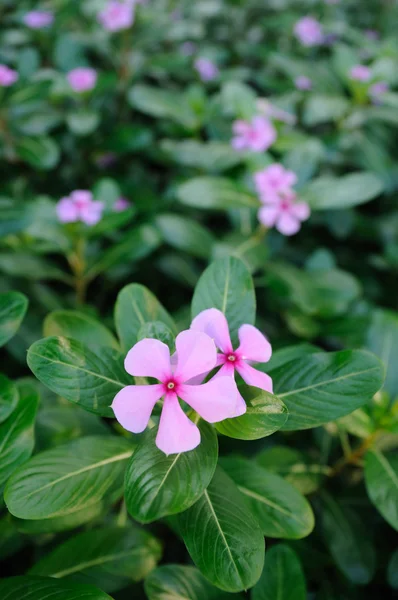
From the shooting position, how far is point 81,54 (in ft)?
7.41

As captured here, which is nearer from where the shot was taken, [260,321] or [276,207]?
[276,207]

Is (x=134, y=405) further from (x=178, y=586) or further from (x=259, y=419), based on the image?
(x=178, y=586)

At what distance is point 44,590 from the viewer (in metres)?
0.75

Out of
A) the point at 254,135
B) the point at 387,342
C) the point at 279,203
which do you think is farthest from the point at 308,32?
the point at 387,342

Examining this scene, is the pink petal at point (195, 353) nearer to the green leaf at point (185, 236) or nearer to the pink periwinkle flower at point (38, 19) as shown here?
the green leaf at point (185, 236)

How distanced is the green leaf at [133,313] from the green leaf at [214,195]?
0.64 m

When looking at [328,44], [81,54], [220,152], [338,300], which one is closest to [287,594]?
[338,300]

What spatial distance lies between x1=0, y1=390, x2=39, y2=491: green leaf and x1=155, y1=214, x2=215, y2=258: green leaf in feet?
2.79

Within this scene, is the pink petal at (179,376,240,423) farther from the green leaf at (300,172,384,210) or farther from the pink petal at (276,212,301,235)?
the green leaf at (300,172,384,210)

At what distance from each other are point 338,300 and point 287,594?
0.88 meters

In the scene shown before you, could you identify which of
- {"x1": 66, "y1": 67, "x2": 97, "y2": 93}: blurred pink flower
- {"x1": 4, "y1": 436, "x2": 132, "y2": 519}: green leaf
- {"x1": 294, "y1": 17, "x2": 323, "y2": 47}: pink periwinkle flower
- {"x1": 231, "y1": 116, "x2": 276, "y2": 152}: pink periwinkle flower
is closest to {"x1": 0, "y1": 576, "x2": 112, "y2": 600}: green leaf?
{"x1": 4, "y1": 436, "x2": 132, "y2": 519}: green leaf

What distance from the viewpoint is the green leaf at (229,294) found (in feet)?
2.85

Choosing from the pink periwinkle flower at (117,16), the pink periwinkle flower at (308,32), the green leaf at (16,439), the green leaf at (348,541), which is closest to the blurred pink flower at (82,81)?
the pink periwinkle flower at (117,16)

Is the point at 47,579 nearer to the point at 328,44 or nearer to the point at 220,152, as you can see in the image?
the point at 220,152
